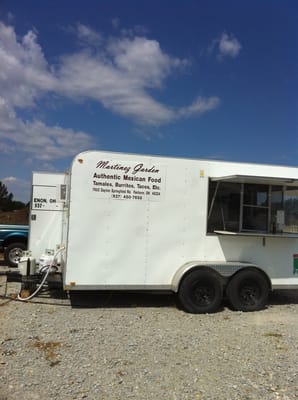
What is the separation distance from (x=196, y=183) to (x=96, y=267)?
2.40 m

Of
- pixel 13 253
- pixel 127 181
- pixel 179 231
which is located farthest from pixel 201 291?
pixel 13 253

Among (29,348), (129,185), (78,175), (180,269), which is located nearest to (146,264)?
(180,269)

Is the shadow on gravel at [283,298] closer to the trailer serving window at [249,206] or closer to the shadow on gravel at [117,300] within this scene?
the trailer serving window at [249,206]

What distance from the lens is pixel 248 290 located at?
757 cm

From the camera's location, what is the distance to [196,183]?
7543 millimetres

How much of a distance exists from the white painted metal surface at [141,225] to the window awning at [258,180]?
247 mm

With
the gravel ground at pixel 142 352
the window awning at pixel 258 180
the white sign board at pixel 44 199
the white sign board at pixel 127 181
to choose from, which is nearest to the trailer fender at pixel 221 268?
the gravel ground at pixel 142 352

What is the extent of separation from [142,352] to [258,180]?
384 centimetres

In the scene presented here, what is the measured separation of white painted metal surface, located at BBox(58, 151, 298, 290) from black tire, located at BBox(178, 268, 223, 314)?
11.5 inches

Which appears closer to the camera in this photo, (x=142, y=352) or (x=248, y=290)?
(x=142, y=352)

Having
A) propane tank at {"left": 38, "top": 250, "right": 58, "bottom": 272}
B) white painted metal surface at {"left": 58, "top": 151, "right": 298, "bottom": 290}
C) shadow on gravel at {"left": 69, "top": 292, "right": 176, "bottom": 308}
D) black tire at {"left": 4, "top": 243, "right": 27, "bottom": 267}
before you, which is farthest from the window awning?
black tire at {"left": 4, "top": 243, "right": 27, "bottom": 267}

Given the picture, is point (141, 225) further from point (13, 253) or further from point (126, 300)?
point (13, 253)

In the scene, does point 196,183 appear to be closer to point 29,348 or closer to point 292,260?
point 292,260

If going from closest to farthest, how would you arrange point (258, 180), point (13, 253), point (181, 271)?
point (181, 271), point (258, 180), point (13, 253)
